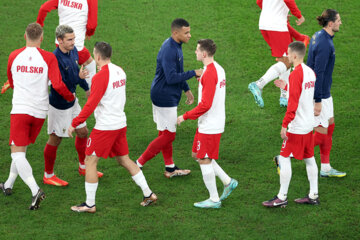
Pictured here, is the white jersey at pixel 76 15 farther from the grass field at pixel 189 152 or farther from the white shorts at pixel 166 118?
the white shorts at pixel 166 118

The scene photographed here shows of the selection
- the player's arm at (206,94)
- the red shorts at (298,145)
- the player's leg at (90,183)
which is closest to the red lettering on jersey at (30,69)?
the player's leg at (90,183)

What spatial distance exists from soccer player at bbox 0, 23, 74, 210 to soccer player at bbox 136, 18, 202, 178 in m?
1.38

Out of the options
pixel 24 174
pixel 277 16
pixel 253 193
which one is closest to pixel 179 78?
pixel 253 193

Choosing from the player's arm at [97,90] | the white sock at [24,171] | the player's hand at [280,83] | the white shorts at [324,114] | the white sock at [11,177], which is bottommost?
the white sock at [11,177]

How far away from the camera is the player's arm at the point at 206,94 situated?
24.0ft

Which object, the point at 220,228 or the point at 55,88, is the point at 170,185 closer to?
the point at 220,228

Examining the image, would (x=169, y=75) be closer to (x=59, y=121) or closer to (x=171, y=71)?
(x=171, y=71)

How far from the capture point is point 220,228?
721 centimetres

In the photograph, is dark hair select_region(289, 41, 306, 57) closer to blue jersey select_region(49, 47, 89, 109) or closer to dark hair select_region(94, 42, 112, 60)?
dark hair select_region(94, 42, 112, 60)

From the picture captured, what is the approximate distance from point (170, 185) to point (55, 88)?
2097 mm

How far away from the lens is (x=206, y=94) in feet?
24.0

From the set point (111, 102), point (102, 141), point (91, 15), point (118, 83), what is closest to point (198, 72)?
point (118, 83)

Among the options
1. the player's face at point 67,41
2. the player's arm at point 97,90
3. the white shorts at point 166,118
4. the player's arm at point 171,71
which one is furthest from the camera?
the white shorts at point 166,118

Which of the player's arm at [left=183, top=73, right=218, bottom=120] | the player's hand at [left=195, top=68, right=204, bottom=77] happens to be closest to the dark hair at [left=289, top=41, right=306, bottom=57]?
the player's arm at [left=183, top=73, right=218, bottom=120]
